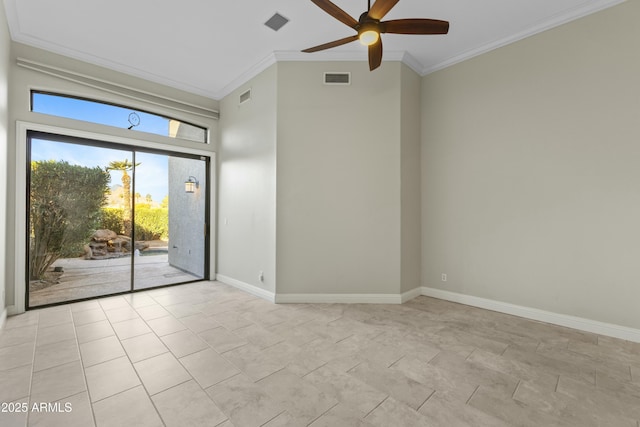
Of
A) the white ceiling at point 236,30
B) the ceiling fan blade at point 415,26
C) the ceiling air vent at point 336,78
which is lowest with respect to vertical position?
the ceiling fan blade at point 415,26

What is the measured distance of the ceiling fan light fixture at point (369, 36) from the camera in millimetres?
2436

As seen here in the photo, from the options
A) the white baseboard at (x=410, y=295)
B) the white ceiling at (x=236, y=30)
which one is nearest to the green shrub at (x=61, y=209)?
the white ceiling at (x=236, y=30)

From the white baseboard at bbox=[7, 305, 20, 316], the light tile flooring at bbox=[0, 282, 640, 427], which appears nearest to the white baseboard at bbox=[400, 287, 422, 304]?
the light tile flooring at bbox=[0, 282, 640, 427]

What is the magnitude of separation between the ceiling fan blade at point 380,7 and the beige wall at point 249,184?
6.88 ft

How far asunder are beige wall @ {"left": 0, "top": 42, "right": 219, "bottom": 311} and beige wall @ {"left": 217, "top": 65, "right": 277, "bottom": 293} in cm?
71

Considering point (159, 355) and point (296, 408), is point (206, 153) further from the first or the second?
point (296, 408)

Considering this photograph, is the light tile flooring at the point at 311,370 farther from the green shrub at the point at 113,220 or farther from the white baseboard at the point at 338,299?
the green shrub at the point at 113,220

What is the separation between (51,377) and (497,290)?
4713mm

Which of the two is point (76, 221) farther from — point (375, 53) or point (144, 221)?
point (375, 53)

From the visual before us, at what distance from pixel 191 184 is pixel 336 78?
3247 millimetres

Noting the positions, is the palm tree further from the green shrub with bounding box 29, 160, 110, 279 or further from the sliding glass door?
the green shrub with bounding box 29, 160, 110, 279

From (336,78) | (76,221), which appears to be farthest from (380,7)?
(76,221)

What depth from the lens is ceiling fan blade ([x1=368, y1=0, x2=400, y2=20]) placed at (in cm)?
217

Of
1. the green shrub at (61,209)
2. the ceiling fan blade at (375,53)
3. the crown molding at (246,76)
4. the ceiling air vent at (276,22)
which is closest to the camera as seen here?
the ceiling fan blade at (375,53)
